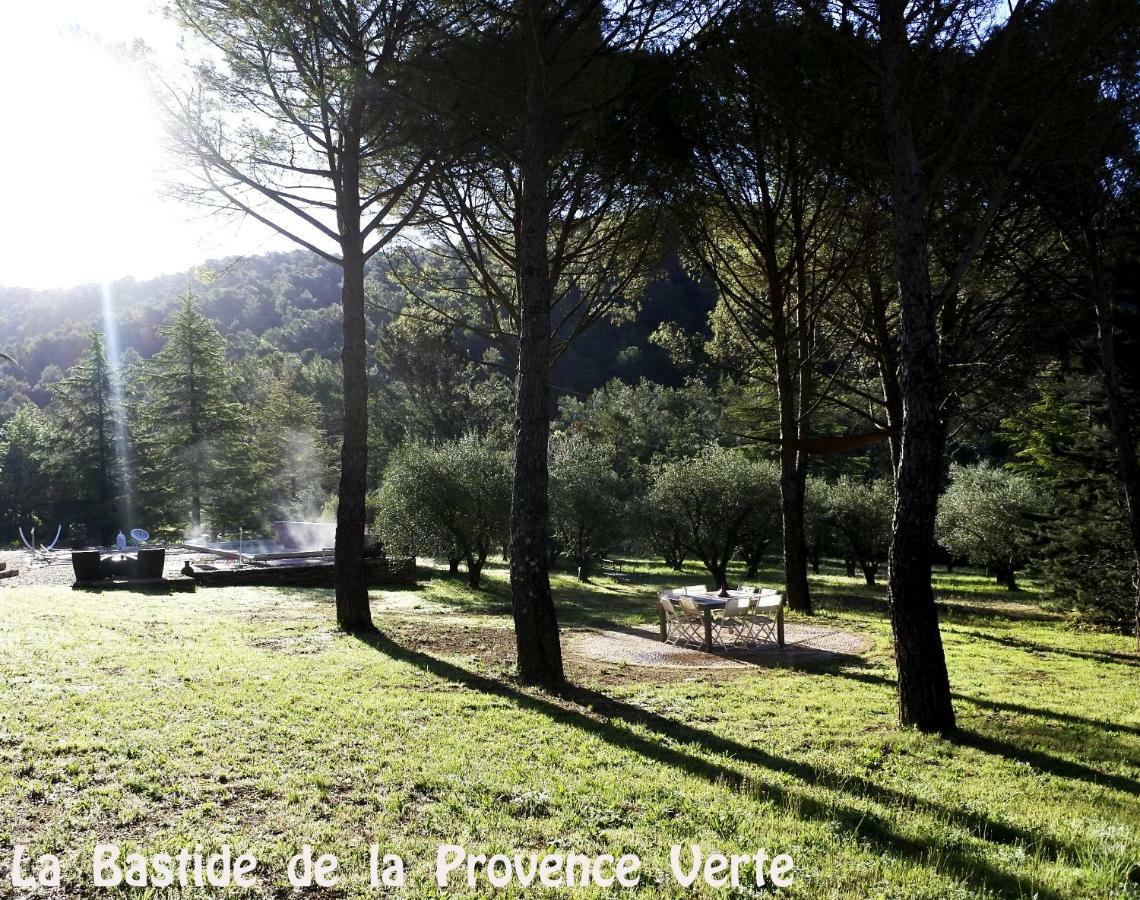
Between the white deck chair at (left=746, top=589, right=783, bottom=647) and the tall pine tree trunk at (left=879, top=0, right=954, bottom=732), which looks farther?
the white deck chair at (left=746, top=589, right=783, bottom=647)

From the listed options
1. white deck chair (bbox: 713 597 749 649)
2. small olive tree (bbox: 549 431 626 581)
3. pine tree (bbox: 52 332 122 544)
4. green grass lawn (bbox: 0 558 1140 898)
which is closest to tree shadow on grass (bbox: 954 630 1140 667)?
green grass lawn (bbox: 0 558 1140 898)

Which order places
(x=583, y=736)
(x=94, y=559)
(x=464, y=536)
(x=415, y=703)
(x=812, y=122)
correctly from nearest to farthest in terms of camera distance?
(x=583, y=736)
(x=415, y=703)
(x=812, y=122)
(x=94, y=559)
(x=464, y=536)

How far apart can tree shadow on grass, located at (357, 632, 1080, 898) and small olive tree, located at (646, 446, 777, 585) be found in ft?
49.6

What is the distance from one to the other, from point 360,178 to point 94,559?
897 centimetres

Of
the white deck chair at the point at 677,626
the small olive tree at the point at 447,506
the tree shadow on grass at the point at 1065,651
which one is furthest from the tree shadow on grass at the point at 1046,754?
the small olive tree at the point at 447,506

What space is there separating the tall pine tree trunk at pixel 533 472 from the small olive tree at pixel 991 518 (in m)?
21.0

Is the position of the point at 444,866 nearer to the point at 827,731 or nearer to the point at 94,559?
the point at 827,731

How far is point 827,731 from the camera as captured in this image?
5.83 metres

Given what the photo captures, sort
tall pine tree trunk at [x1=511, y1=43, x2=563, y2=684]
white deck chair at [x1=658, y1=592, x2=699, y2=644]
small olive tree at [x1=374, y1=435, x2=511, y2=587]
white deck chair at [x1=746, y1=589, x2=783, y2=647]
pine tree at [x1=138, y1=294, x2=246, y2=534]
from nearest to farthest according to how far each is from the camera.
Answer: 1. tall pine tree trunk at [x1=511, y1=43, x2=563, y2=684]
2. white deck chair at [x1=746, y1=589, x2=783, y2=647]
3. white deck chair at [x1=658, y1=592, x2=699, y2=644]
4. small olive tree at [x1=374, y1=435, x2=511, y2=587]
5. pine tree at [x1=138, y1=294, x2=246, y2=534]

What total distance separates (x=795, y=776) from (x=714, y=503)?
1741 centimetres

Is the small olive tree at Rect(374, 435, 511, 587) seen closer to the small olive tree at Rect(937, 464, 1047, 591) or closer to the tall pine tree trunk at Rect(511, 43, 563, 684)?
the tall pine tree trunk at Rect(511, 43, 563, 684)

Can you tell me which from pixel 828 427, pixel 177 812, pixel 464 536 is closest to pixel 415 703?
pixel 177 812

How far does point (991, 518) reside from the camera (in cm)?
2531

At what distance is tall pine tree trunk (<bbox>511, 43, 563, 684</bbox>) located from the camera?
7.34 m
